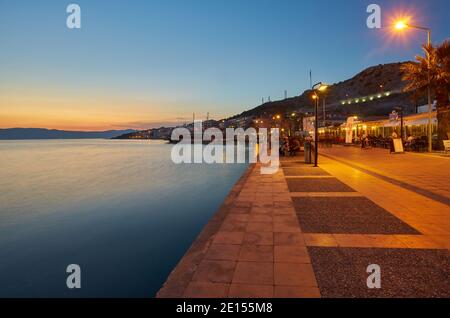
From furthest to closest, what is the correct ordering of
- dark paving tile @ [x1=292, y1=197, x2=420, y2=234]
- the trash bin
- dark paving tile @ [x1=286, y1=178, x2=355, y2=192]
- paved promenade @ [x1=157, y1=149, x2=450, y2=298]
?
the trash bin, dark paving tile @ [x1=286, y1=178, x2=355, y2=192], dark paving tile @ [x1=292, y1=197, x2=420, y2=234], paved promenade @ [x1=157, y1=149, x2=450, y2=298]

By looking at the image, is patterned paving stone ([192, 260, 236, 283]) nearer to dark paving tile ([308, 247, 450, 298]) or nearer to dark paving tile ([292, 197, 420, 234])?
dark paving tile ([308, 247, 450, 298])

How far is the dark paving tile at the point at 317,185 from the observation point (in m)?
9.85

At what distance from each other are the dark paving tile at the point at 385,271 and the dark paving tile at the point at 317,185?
5185 mm

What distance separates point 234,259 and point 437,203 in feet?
20.2

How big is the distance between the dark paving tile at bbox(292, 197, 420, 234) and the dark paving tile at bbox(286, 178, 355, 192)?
1349mm

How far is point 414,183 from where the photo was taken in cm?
987

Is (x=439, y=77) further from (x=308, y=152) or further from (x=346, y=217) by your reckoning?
(x=346, y=217)

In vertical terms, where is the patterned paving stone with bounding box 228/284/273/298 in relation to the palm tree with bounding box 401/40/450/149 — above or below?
below

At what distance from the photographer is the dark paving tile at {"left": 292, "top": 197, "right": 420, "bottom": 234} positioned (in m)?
5.73
